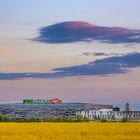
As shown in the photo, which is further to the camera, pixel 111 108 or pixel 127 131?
pixel 111 108

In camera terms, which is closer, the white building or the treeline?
the treeline

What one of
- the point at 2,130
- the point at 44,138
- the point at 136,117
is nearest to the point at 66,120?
the point at 136,117

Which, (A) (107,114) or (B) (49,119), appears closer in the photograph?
(B) (49,119)

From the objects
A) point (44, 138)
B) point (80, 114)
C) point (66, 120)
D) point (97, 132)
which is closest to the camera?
point (44, 138)

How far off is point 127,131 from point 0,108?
84.0 ft

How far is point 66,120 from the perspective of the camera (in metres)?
49.6

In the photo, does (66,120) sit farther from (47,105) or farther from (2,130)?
(2,130)

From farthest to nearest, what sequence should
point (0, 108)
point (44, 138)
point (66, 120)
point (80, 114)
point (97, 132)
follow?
point (0, 108)
point (80, 114)
point (66, 120)
point (97, 132)
point (44, 138)

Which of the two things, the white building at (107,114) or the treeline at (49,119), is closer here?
the treeline at (49,119)

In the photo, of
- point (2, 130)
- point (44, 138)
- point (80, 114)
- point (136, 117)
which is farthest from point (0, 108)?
point (44, 138)

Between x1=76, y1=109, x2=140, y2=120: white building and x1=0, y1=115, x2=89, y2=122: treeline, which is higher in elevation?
x1=76, y1=109, x2=140, y2=120: white building

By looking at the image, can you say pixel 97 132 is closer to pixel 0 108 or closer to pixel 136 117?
pixel 136 117

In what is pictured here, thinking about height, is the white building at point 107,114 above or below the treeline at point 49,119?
above

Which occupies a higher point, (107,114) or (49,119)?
(107,114)
